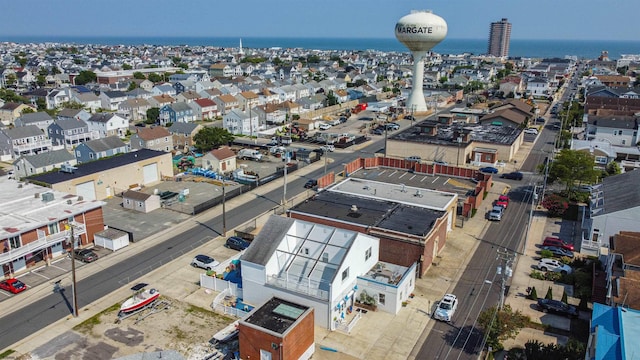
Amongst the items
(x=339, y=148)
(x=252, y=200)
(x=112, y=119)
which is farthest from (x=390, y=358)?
(x=112, y=119)

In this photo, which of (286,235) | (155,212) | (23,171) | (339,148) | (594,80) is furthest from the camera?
(594,80)

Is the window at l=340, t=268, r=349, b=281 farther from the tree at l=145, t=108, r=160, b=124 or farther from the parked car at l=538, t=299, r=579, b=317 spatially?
the tree at l=145, t=108, r=160, b=124

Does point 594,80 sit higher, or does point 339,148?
point 594,80

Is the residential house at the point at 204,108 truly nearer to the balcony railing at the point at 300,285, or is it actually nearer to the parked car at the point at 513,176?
the parked car at the point at 513,176

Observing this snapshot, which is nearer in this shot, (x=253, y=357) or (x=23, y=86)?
(x=253, y=357)

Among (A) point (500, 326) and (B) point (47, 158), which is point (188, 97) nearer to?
(B) point (47, 158)

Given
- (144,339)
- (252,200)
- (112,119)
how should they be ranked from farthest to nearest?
(112,119)
(252,200)
(144,339)

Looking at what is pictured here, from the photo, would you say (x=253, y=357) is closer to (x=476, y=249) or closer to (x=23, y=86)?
(x=476, y=249)

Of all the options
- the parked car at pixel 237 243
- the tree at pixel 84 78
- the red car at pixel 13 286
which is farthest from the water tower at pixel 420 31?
the tree at pixel 84 78
